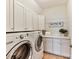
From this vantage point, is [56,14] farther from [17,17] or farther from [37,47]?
[17,17]

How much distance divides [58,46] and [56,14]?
1.58 m

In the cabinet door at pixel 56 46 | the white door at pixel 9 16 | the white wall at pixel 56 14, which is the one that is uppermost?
the white wall at pixel 56 14

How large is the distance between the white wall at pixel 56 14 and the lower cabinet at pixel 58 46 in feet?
2.23

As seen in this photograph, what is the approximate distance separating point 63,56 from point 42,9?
8.30 feet

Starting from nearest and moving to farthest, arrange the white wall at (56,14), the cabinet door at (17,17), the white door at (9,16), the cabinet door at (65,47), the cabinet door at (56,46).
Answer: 1. the white door at (9,16)
2. the cabinet door at (17,17)
3. the cabinet door at (65,47)
4. the cabinet door at (56,46)
5. the white wall at (56,14)

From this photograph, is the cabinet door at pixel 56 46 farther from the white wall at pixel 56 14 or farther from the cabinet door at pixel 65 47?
the white wall at pixel 56 14

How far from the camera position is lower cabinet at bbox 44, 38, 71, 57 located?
3.18 metres

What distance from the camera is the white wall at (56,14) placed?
394 centimetres

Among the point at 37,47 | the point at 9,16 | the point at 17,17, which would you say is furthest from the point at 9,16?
the point at 37,47

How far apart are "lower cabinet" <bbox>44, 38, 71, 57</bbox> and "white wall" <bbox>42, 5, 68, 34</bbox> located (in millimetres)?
681

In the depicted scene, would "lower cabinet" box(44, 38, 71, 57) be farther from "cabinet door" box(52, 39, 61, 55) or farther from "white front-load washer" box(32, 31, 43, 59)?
"white front-load washer" box(32, 31, 43, 59)

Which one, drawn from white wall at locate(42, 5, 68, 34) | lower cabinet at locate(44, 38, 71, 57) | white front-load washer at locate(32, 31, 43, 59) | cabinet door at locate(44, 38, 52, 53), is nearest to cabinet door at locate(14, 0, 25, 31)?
white front-load washer at locate(32, 31, 43, 59)

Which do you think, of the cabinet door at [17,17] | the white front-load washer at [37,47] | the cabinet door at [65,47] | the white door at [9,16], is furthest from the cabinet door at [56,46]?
the white door at [9,16]

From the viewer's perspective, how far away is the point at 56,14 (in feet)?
13.6
